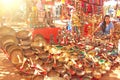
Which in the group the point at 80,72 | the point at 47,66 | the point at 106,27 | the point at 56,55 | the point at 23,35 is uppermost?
the point at 23,35

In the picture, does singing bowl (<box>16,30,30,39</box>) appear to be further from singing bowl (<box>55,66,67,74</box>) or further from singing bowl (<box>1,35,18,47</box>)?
singing bowl (<box>55,66,67,74</box>)

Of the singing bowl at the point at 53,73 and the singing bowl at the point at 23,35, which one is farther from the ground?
the singing bowl at the point at 23,35

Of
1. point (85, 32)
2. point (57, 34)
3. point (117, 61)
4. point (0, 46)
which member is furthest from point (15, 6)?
point (117, 61)

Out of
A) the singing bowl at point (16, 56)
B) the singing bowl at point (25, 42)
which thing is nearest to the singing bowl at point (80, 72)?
the singing bowl at point (16, 56)

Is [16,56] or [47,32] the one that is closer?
[16,56]

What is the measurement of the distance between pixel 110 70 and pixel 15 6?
3563 millimetres

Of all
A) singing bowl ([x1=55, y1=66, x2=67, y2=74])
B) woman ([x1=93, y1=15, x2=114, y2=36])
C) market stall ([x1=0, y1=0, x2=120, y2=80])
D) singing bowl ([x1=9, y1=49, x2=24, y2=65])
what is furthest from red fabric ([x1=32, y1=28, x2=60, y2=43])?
singing bowl ([x1=55, y1=66, x2=67, y2=74])

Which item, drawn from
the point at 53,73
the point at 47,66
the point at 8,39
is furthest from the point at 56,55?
the point at 8,39

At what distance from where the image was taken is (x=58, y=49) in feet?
12.7

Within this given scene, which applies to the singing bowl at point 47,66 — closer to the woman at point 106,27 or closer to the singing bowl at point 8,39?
the singing bowl at point 8,39

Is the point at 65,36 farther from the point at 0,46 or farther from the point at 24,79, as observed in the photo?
the point at 24,79

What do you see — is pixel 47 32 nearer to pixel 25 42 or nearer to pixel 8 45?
pixel 25 42

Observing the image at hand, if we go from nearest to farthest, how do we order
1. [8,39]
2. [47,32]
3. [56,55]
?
[56,55] < [8,39] < [47,32]

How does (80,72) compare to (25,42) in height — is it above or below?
below
